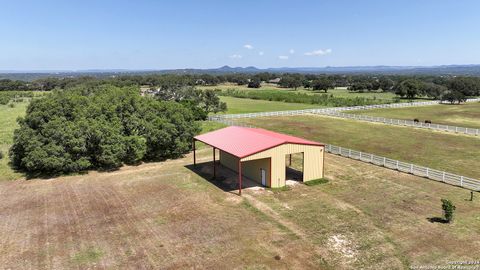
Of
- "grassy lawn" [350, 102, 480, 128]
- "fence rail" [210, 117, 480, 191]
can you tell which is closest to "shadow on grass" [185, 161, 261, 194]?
"fence rail" [210, 117, 480, 191]

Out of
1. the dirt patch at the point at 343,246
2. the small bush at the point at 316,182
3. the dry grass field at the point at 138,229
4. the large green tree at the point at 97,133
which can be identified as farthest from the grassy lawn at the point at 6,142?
the dirt patch at the point at 343,246

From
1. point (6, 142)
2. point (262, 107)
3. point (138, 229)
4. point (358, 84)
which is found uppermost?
point (358, 84)

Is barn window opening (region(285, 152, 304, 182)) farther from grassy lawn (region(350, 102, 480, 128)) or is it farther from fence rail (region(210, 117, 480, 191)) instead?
grassy lawn (region(350, 102, 480, 128))

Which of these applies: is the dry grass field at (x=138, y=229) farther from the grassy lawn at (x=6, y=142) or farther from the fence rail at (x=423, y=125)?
the fence rail at (x=423, y=125)

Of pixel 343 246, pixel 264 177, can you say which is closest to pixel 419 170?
pixel 264 177

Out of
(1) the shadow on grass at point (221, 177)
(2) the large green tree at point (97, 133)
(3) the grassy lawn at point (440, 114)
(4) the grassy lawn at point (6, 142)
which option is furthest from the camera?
(3) the grassy lawn at point (440, 114)

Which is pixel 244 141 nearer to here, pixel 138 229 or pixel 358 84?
pixel 138 229
